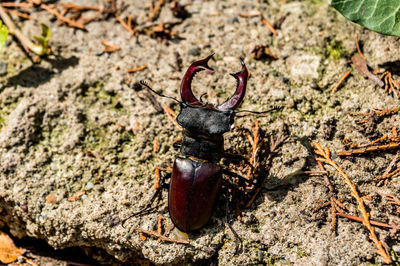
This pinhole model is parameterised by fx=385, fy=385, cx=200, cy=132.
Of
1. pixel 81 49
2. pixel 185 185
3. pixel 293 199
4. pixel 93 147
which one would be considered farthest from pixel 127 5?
pixel 293 199

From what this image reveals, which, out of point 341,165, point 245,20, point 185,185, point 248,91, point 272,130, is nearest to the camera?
point 185,185

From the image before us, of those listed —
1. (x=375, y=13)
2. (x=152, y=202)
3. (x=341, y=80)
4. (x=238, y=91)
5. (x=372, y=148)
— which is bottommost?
(x=152, y=202)

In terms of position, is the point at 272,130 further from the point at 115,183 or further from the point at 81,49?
the point at 81,49

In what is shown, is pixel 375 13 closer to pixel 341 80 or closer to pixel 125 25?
pixel 341 80

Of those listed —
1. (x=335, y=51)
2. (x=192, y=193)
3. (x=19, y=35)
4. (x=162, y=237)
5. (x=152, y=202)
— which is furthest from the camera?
(x=19, y=35)

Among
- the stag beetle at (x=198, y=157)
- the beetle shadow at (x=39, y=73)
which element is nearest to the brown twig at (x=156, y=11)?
the beetle shadow at (x=39, y=73)

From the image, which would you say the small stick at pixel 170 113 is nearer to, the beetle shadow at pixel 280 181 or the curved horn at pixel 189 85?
the curved horn at pixel 189 85

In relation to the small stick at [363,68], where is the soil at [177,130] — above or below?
below

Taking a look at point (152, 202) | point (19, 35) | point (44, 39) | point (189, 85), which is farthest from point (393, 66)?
point (19, 35)
